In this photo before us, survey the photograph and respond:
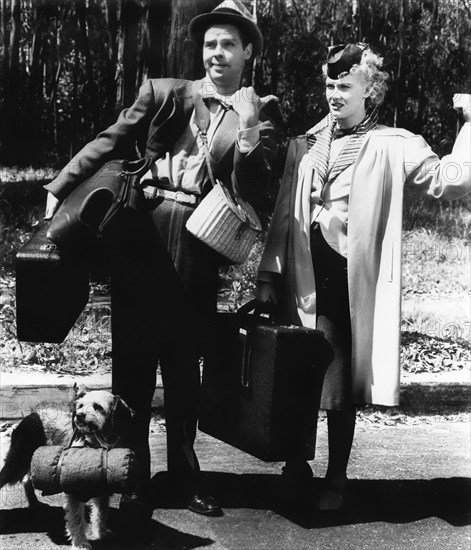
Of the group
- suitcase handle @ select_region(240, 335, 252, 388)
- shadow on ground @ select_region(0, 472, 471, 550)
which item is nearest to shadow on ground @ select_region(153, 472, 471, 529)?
shadow on ground @ select_region(0, 472, 471, 550)

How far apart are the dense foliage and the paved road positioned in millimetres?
1716

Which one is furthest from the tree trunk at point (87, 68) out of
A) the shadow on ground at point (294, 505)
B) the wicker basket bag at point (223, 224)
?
the shadow on ground at point (294, 505)

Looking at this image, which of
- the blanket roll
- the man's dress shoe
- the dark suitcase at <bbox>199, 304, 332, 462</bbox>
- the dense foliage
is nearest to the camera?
the blanket roll

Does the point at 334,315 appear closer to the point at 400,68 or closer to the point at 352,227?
the point at 352,227

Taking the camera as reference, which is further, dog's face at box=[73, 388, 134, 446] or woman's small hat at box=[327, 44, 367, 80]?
woman's small hat at box=[327, 44, 367, 80]

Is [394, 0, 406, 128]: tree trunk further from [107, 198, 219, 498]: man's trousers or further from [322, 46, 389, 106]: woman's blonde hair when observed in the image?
[107, 198, 219, 498]: man's trousers

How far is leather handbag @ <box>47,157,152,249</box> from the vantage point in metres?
3.66

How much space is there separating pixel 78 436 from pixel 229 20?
6.42ft

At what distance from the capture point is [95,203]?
3682mm

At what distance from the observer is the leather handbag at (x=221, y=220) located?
3.68 metres

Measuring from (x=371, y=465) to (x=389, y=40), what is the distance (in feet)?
7.50

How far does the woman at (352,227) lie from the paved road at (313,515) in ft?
0.81

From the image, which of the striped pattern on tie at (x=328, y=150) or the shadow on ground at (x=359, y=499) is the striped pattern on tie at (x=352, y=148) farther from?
the shadow on ground at (x=359, y=499)

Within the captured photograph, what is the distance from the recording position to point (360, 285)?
394cm
